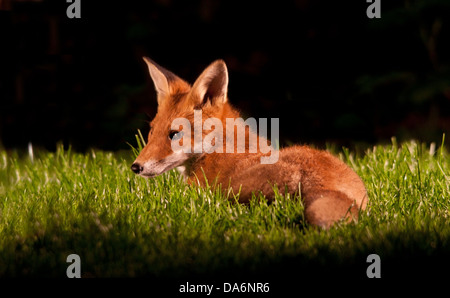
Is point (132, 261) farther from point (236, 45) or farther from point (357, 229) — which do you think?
point (236, 45)

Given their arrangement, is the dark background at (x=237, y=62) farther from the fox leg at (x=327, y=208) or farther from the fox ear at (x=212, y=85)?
the fox leg at (x=327, y=208)

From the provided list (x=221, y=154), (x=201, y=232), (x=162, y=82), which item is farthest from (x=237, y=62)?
(x=201, y=232)

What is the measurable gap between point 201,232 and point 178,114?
1.13 meters

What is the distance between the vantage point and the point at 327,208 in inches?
139

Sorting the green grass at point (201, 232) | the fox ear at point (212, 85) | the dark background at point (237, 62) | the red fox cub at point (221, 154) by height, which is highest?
the dark background at point (237, 62)

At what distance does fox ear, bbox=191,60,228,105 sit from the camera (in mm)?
4363

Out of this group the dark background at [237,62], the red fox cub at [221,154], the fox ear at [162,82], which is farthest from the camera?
the dark background at [237,62]

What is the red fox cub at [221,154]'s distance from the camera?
392cm

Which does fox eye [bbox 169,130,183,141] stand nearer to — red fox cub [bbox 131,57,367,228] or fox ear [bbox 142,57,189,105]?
red fox cub [bbox 131,57,367,228]

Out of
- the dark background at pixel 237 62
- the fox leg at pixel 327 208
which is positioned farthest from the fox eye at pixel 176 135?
the dark background at pixel 237 62

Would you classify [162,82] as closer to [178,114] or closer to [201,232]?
[178,114]

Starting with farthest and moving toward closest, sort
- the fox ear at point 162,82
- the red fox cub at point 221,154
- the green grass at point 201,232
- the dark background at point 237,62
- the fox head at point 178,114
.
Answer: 1. the dark background at point 237,62
2. the fox ear at point 162,82
3. the fox head at point 178,114
4. the red fox cub at point 221,154
5. the green grass at point 201,232

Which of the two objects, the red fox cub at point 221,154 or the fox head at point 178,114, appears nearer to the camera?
the red fox cub at point 221,154

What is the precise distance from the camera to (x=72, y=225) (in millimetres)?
3832
